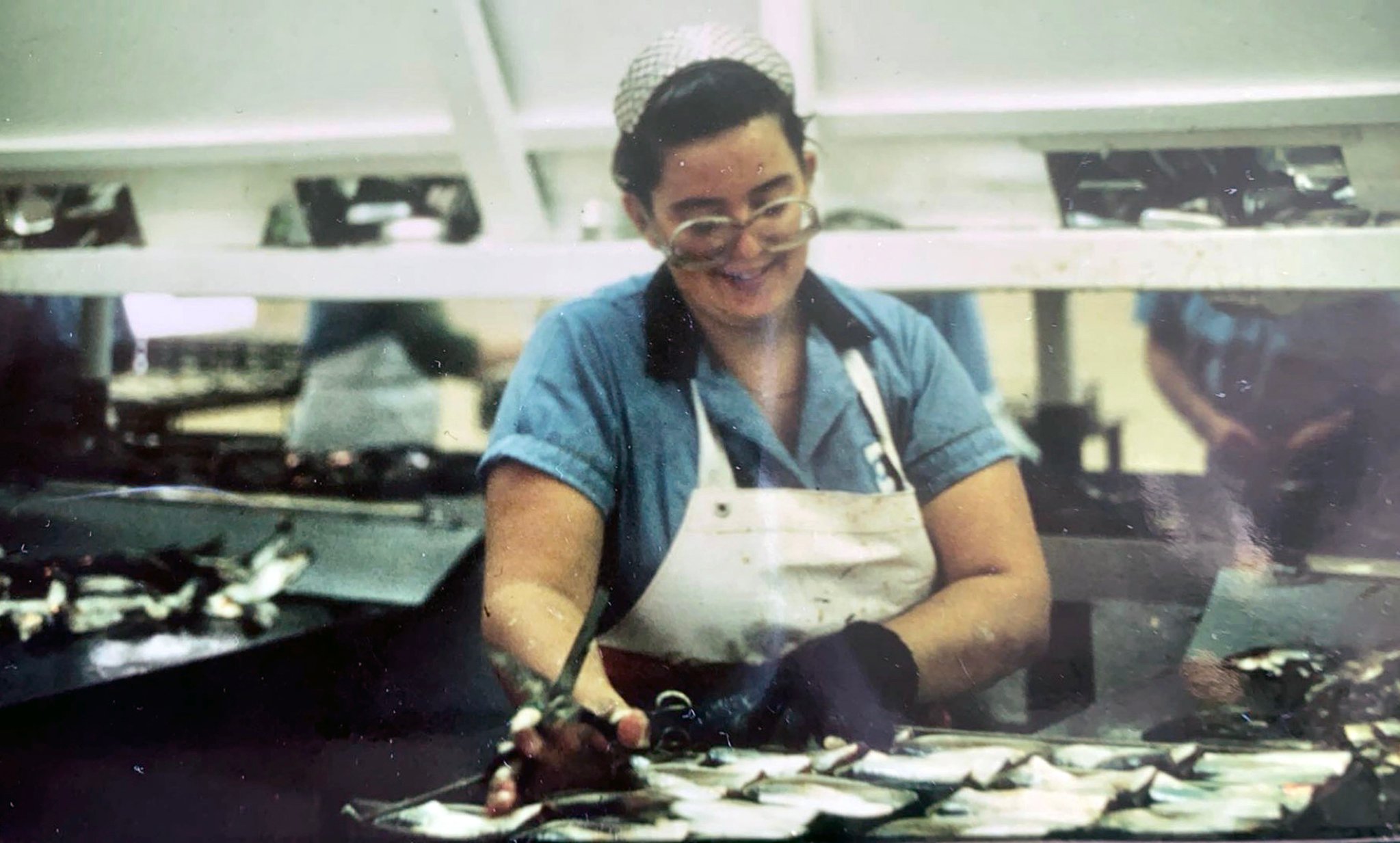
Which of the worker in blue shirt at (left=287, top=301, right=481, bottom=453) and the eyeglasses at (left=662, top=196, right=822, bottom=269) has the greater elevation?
the eyeglasses at (left=662, top=196, right=822, bottom=269)

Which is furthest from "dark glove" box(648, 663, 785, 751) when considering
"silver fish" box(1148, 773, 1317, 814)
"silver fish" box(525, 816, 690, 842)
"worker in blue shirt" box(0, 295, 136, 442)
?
"worker in blue shirt" box(0, 295, 136, 442)

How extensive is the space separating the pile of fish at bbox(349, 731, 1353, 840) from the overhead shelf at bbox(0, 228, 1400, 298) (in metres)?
0.58

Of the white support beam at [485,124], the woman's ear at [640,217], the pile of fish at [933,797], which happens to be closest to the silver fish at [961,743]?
the pile of fish at [933,797]

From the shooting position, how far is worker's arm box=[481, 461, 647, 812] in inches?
49.3

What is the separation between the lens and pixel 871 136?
1.31 meters

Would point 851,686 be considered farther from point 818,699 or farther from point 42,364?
point 42,364

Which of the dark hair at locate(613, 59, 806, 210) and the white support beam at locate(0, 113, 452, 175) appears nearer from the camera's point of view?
the dark hair at locate(613, 59, 806, 210)

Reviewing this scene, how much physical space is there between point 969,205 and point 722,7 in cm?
39

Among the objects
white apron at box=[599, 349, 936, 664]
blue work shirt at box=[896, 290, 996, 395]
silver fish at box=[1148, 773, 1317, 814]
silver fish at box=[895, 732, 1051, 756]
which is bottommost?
silver fish at box=[1148, 773, 1317, 814]

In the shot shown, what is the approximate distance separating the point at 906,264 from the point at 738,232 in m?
0.22

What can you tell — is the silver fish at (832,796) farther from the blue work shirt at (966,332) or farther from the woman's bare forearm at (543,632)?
the blue work shirt at (966,332)

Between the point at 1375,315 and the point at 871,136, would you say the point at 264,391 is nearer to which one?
the point at 871,136

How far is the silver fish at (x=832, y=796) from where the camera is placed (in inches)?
48.9

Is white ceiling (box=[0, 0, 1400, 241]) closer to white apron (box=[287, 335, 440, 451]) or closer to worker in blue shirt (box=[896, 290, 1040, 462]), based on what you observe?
worker in blue shirt (box=[896, 290, 1040, 462])
